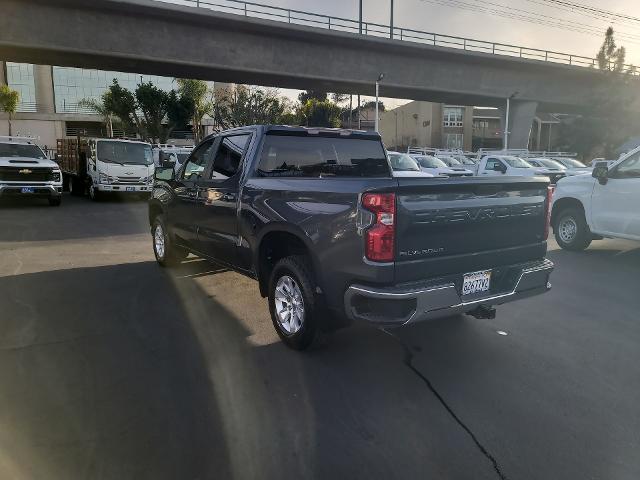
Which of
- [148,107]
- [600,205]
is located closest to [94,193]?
[600,205]

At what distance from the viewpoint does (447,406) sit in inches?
138

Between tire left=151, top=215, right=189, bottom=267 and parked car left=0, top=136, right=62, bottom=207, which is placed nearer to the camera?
tire left=151, top=215, right=189, bottom=267

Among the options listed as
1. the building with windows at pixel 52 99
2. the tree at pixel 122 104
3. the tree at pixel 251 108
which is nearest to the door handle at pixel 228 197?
the tree at pixel 251 108

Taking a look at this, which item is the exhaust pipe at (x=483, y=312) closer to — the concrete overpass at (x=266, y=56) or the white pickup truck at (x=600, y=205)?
the white pickup truck at (x=600, y=205)

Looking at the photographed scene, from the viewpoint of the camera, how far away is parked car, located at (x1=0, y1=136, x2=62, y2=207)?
48.9 feet

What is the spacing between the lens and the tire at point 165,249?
7194mm

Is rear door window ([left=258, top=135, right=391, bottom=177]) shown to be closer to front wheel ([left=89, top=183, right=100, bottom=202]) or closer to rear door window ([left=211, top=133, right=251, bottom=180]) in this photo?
rear door window ([left=211, top=133, right=251, bottom=180])

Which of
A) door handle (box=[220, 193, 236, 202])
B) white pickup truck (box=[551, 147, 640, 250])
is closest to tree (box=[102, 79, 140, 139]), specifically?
white pickup truck (box=[551, 147, 640, 250])

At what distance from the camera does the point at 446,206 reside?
377cm

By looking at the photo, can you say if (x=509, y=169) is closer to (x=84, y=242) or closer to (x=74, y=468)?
(x=84, y=242)

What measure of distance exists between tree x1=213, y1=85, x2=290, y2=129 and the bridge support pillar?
20291mm

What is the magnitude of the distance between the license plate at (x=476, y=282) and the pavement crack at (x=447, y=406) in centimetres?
75

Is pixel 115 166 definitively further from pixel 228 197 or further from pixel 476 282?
pixel 476 282

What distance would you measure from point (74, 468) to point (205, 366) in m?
1.41
